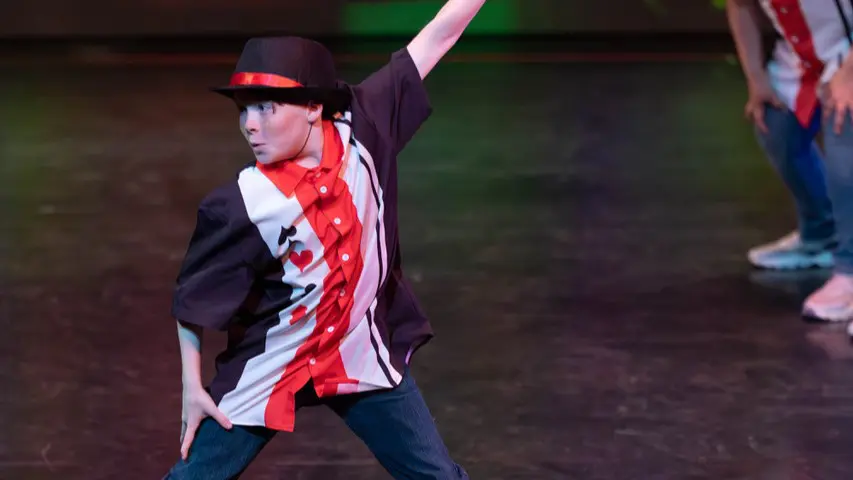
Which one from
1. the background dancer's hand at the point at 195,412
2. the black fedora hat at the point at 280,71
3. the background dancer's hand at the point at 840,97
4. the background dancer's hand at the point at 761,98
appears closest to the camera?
the black fedora hat at the point at 280,71

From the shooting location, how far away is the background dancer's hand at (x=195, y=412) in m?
1.85

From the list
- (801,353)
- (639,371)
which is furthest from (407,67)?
(801,353)

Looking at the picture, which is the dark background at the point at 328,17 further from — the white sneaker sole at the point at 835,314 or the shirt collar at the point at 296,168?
the shirt collar at the point at 296,168

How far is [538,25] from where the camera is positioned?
378 inches

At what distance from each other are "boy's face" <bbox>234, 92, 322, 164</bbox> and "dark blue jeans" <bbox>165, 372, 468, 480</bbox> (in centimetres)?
39

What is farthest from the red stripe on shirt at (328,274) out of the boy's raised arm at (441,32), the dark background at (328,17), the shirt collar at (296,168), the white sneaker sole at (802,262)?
the dark background at (328,17)

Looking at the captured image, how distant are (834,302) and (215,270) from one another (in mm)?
2306

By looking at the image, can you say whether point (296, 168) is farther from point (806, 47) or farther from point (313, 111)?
point (806, 47)

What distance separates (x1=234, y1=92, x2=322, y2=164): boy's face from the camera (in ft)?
5.74

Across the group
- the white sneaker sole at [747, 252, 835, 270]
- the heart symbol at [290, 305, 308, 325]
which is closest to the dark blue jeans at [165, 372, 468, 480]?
the heart symbol at [290, 305, 308, 325]

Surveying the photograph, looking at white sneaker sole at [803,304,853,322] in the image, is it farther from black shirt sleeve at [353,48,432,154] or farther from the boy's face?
the boy's face

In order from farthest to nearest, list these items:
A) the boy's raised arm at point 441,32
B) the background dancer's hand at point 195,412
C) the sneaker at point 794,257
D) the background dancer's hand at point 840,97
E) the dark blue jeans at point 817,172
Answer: the sneaker at point 794,257, the dark blue jeans at point 817,172, the background dancer's hand at point 840,97, the boy's raised arm at point 441,32, the background dancer's hand at point 195,412

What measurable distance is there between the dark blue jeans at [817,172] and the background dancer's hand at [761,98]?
2cm

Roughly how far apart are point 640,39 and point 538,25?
0.80 metres
